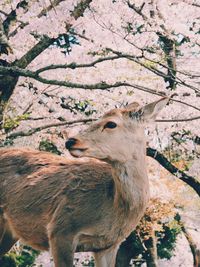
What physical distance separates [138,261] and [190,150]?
A: 7.48 m

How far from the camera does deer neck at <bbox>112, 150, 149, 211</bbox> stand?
7109 mm

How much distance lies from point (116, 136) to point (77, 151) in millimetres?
541

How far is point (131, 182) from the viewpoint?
714cm

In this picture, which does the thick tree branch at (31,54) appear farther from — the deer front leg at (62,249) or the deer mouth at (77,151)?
the deer mouth at (77,151)

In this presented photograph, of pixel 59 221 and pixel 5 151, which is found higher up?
pixel 5 151

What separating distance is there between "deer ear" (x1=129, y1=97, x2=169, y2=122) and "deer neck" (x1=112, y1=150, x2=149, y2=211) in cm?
39

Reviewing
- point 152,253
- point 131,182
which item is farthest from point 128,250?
point 131,182

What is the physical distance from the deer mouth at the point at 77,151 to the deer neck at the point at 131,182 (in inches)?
20.2

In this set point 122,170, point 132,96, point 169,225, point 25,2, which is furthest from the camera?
point 169,225

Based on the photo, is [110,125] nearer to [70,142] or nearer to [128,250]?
[70,142]

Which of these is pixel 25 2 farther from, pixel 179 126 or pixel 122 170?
pixel 122 170

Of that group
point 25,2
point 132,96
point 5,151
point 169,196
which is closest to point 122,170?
point 5,151

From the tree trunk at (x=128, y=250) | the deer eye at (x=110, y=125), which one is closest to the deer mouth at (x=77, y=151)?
the deer eye at (x=110, y=125)

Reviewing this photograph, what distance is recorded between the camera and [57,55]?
674 inches
